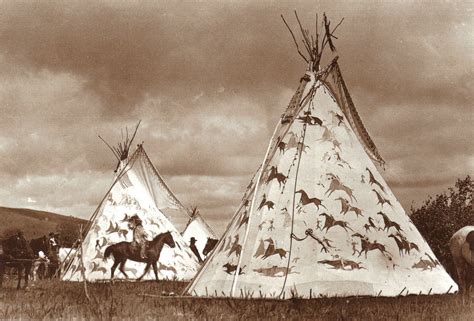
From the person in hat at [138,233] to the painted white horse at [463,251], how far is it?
24.9 ft

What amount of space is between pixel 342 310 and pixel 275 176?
2.63m

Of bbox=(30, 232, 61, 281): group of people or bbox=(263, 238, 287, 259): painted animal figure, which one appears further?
bbox=(30, 232, 61, 281): group of people

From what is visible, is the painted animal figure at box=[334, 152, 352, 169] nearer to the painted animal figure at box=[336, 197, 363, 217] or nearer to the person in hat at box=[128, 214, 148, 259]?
the painted animal figure at box=[336, 197, 363, 217]

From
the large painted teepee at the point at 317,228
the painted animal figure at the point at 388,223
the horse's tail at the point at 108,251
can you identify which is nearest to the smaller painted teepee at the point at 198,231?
the horse's tail at the point at 108,251

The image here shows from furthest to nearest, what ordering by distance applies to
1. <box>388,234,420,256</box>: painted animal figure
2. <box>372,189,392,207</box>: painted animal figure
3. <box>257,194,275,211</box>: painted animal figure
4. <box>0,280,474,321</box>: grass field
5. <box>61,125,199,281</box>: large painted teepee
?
1. <box>61,125,199,281</box>: large painted teepee
2. <box>372,189,392,207</box>: painted animal figure
3. <box>257,194,275,211</box>: painted animal figure
4. <box>388,234,420,256</box>: painted animal figure
5. <box>0,280,474,321</box>: grass field

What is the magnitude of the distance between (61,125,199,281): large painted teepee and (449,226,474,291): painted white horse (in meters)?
7.49

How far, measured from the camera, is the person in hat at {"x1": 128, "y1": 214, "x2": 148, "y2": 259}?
14.9 m

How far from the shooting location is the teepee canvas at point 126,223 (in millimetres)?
15422

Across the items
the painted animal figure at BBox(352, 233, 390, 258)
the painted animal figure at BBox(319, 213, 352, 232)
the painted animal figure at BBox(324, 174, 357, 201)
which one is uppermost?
the painted animal figure at BBox(324, 174, 357, 201)

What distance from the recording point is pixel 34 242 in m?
16.1

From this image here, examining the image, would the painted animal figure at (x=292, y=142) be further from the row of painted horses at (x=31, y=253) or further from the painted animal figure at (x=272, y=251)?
the row of painted horses at (x=31, y=253)

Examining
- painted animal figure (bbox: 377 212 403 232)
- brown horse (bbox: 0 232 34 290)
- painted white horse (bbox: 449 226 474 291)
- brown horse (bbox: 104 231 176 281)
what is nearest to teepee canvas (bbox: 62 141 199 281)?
brown horse (bbox: 104 231 176 281)

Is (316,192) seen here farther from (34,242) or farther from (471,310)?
(34,242)

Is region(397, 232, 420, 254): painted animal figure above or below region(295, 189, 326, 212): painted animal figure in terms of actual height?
below
